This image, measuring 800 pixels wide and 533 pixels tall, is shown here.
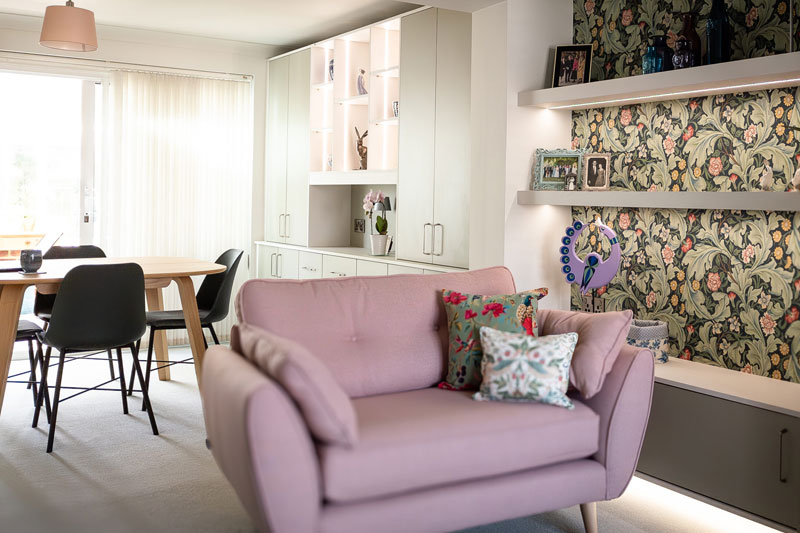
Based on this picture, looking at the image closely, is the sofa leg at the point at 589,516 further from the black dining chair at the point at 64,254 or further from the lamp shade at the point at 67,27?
the lamp shade at the point at 67,27

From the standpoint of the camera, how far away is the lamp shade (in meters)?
4.00

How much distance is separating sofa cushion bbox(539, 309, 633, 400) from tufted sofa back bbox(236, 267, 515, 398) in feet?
1.62

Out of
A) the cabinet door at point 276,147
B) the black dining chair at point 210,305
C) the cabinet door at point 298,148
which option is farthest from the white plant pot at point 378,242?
the cabinet door at point 276,147

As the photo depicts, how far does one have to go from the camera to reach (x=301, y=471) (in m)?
2.20

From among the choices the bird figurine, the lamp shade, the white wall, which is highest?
the white wall

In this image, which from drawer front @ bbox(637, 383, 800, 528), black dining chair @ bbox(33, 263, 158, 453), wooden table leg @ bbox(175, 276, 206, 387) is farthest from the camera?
wooden table leg @ bbox(175, 276, 206, 387)

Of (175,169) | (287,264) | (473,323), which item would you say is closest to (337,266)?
(287,264)

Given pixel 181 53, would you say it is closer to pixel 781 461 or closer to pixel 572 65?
pixel 572 65

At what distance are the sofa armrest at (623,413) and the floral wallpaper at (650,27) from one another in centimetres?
147

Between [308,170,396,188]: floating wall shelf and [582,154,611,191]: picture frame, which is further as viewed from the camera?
[308,170,396,188]: floating wall shelf

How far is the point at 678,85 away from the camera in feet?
11.0

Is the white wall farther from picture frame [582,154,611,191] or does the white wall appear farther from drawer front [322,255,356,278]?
picture frame [582,154,611,191]

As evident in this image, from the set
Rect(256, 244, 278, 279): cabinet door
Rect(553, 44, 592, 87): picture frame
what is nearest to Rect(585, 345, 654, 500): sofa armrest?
Rect(553, 44, 592, 87): picture frame

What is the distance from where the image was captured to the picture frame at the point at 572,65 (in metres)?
4.02
